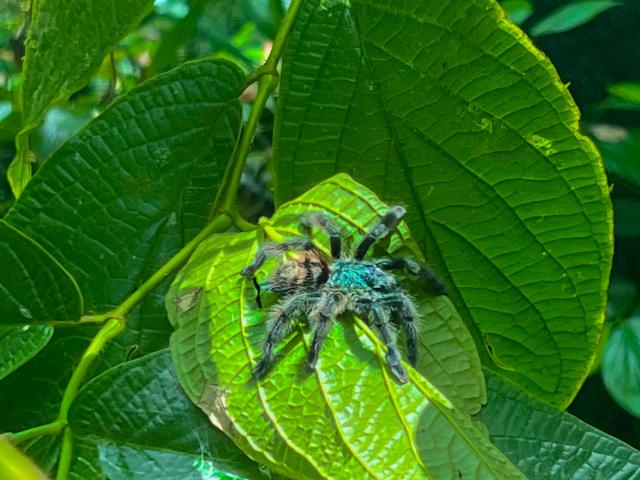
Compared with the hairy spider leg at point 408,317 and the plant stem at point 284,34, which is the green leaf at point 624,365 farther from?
the plant stem at point 284,34

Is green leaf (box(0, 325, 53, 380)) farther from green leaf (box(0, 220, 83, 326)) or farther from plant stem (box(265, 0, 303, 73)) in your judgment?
plant stem (box(265, 0, 303, 73))

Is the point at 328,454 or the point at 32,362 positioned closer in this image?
the point at 328,454

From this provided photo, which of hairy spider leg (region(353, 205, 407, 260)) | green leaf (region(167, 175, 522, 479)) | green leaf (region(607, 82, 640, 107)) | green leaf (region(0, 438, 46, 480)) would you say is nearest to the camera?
green leaf (region(0, 438, 46, 480))

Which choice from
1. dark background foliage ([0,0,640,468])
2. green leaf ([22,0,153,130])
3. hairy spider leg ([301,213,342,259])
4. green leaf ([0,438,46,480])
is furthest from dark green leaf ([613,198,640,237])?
green leaf ([0,438,46,480])

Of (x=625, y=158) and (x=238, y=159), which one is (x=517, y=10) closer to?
(x=625, y=158)

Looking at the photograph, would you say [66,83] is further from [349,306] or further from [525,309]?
→ [525,309]

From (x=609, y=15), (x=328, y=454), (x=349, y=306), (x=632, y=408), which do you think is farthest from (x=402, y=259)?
(x=609, y=15)
